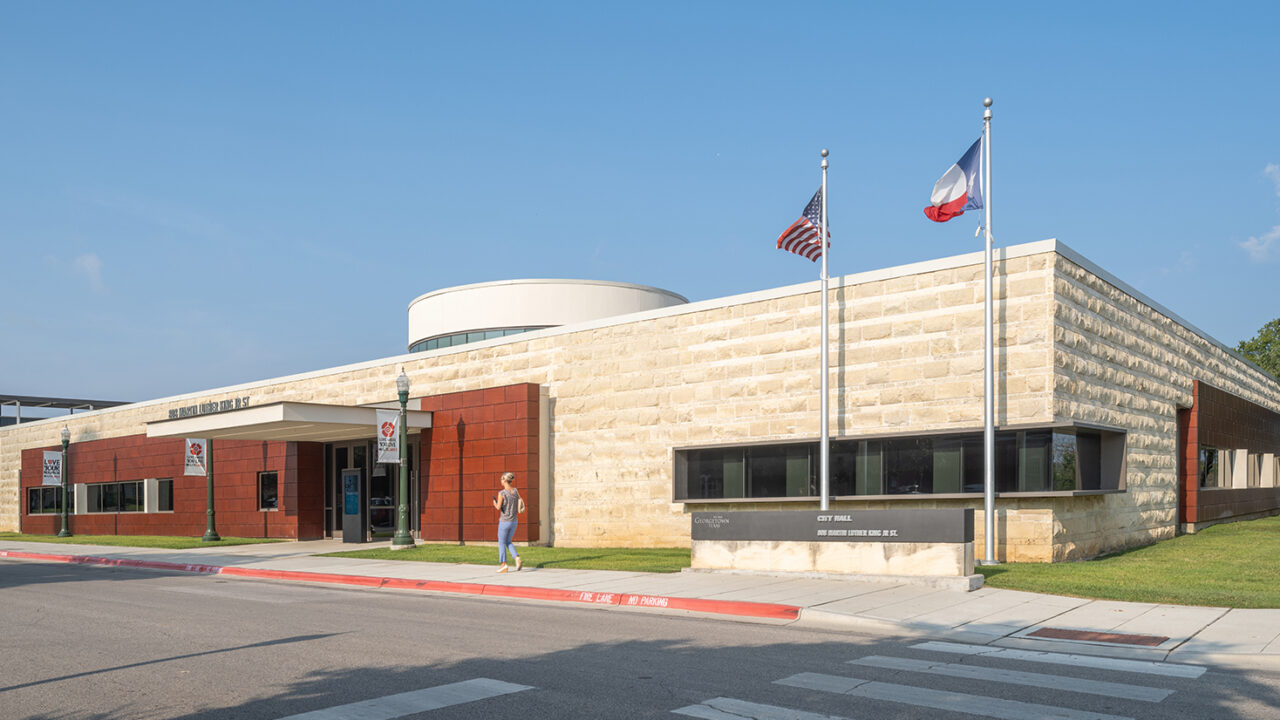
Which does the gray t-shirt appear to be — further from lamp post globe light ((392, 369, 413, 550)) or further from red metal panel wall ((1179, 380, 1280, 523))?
red metal panel wall ((1179, 380, 1280, 523))

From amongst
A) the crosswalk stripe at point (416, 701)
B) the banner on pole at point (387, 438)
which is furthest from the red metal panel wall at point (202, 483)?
the crosswalk stripe at point (416, 701)

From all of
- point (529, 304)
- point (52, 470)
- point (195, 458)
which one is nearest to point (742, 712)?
point (195, 458)

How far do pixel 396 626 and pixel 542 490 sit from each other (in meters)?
13.5

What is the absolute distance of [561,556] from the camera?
21.7m

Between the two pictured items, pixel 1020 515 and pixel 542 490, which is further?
pixel 542 490

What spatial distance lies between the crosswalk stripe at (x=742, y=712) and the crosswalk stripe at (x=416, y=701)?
1494mm

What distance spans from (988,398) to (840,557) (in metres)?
3.91

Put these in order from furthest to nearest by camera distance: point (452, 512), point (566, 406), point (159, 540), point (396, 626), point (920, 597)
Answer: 1. point (159, 540)
2. point (452, 512)
3. point (566, 406)
4. point (920, 597)
5. point (396, 626)

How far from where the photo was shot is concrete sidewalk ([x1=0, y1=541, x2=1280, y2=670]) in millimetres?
10227

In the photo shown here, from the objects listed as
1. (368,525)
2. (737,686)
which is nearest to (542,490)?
(368,525)

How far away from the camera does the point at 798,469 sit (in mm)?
20797

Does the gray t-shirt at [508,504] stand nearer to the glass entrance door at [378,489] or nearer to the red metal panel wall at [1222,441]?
the glass entrance door at [378,489]

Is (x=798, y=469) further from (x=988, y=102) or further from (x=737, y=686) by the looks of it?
(x=737, y=686)

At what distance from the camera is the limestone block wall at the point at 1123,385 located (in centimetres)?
1811
